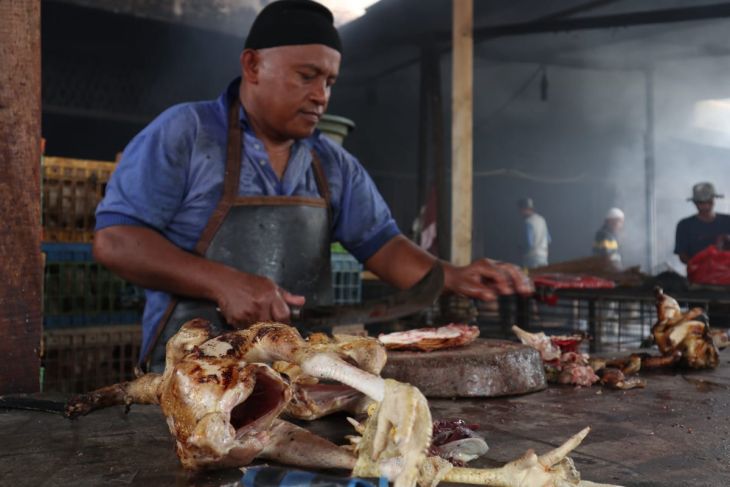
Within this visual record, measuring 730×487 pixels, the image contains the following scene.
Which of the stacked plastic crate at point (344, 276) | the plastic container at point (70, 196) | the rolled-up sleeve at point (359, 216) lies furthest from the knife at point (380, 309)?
the plastic container at point (70, 196)

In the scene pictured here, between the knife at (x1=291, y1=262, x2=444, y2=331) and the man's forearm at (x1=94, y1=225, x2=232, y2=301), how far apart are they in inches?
14.7

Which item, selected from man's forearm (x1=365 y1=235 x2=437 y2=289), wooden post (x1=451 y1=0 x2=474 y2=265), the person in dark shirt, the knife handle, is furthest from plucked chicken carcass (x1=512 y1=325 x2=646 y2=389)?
the person in dark shirt

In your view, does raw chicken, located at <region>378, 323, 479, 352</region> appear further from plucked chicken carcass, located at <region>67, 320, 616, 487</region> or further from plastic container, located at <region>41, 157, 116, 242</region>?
plastic container, located at <region>41, 157, 116, 242</region>

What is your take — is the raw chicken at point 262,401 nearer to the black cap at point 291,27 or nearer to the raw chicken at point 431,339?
the raw chicken at point 431,339

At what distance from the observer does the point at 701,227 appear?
9094 mm

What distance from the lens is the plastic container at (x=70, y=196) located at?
17.0 feet

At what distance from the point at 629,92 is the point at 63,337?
1200cm

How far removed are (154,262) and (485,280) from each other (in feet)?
4.39

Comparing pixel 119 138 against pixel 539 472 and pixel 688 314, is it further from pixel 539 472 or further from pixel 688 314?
pixel 539 472

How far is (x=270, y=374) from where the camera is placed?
63.2 inches

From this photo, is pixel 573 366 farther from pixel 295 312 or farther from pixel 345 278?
pixel 345 278

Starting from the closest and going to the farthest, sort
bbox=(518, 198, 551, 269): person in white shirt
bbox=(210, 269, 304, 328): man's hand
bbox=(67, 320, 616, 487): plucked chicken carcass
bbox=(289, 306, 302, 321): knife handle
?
bbox=(67, 320, 616, 487): plucked chicken carcass, bbox=(210, 269, 304, 328): man's hand, bbox=(289, 306, 302, 321): knife handle, bbox=(518, 198, 551, 269): person in white shirt

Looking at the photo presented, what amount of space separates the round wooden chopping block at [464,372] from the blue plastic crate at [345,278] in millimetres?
3205

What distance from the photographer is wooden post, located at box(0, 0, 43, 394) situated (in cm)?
240
